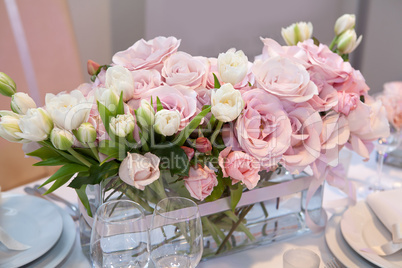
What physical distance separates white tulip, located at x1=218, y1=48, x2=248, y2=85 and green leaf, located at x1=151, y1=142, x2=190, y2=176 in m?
0.15

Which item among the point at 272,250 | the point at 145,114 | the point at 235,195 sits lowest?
the point at 272,250

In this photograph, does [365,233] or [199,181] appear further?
[365,233]

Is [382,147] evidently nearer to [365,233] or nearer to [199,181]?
[365,233]

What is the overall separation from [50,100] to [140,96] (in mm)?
152

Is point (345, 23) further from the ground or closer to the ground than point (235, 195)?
further from the ground

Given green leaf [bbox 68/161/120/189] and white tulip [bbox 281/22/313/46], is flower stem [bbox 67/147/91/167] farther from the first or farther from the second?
white tulip [bbox 281/22/313/46]

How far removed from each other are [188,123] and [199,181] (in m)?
0.11

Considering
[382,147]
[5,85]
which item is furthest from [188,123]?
[382,147]

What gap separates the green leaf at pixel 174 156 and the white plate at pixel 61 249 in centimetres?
32

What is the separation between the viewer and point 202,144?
30.0 inches

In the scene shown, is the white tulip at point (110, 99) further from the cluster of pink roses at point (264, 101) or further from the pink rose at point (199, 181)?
the pink rose at point (199, 181)

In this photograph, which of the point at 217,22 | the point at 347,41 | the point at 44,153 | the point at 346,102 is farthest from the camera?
the point at 217,22

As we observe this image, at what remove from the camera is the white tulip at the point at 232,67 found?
77 centimetres

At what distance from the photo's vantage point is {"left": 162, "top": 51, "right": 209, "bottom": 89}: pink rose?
0.80 meters
